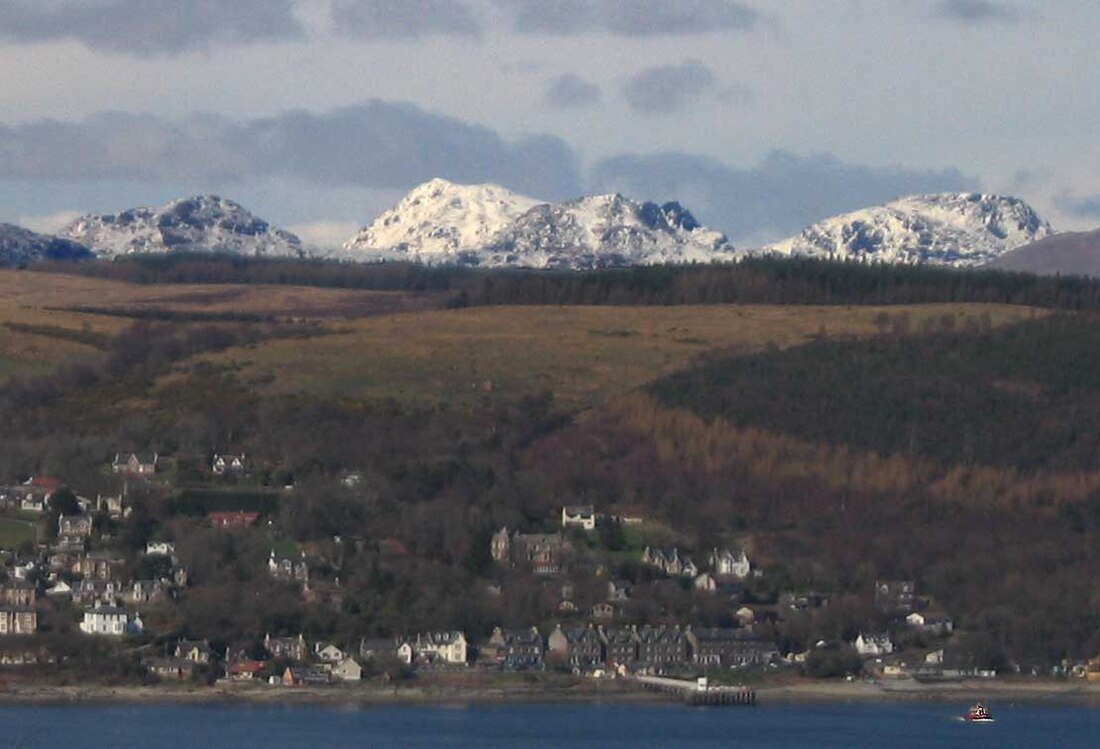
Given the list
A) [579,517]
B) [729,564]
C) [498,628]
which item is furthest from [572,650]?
[579,517]

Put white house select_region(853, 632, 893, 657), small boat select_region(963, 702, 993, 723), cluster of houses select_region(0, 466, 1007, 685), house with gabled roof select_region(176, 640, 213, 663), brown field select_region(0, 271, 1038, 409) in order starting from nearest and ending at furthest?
1. small boat select_region(963, 702, 993, 723)
2. house with gabled roof select_region(176, 640, 213, 663)
3. cluster of houses select_region(0, 466, 1007, 685)
4. white house select_region(853, 632, 893, 657)
5. brown field select_region(0, 271, 1038, 409)

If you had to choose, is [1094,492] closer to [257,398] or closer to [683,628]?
[683,628]

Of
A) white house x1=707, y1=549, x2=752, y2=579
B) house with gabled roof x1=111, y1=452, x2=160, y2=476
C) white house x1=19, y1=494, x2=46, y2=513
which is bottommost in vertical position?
white house x1=707, y1=549, x2=752, y2=579

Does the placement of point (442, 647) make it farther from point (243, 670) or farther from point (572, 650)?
point (243, 670)

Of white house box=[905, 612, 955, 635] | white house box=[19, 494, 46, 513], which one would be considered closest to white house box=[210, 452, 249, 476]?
white house box=[19, 494, 46, 513]

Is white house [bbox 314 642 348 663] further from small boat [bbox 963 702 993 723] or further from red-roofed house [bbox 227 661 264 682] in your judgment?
small boat [bbox 963 702 993 723]

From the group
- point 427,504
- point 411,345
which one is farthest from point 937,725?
point 411,345

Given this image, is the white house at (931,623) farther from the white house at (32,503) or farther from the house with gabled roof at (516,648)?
the white house at (32,503)
